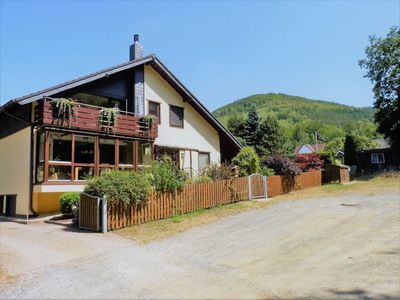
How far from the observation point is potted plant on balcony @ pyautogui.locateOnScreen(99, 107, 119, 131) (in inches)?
807

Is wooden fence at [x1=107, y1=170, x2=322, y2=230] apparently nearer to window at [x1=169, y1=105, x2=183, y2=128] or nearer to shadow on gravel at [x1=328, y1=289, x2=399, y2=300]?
window at [x1=169, y1=105, x2=183, y2=128]

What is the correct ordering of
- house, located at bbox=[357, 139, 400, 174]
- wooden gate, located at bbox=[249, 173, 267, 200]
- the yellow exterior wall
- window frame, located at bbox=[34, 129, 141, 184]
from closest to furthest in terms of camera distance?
window frame, located at bbox=[34, 129, 141, 184] → the yellow exterior wall → wooden gate, located at bbox=[249, 173, 267, 200] → house, located at bbox=[357, 139, 400, 174]

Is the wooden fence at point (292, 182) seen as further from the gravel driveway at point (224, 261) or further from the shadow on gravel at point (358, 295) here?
the shadow on gravel at point (358, 295)

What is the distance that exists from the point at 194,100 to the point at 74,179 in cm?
1110

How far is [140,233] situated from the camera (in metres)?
14.0

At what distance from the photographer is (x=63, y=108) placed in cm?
1859

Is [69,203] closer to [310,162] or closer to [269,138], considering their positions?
[310,162]

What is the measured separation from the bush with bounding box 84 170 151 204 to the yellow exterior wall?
607cm

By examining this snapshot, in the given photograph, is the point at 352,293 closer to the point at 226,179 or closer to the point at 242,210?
the point at 242,210

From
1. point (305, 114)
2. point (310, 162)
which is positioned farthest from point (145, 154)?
point (305, 114)

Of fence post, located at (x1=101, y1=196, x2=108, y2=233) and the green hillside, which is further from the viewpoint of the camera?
the green hillside

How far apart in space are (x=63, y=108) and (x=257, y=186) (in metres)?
11.5

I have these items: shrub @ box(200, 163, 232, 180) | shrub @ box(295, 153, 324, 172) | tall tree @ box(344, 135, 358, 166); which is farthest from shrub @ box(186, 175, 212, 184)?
tall tree @ box(344, 135, 358, 166)

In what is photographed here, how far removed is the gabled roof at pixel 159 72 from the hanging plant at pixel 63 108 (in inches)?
26.9
